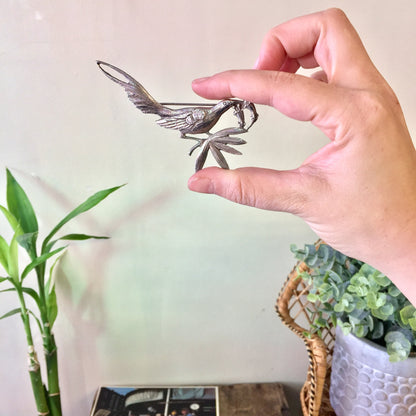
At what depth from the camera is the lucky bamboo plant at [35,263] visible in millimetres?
780

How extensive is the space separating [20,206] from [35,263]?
130 millimetres

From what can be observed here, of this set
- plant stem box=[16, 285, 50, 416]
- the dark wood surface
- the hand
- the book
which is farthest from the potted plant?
plant stem box=[16, 285, 50, 416]

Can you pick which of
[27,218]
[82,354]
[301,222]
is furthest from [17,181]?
[301,222]

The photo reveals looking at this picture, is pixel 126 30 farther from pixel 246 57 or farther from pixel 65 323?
pixel 65 323

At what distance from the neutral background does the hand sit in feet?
1.02

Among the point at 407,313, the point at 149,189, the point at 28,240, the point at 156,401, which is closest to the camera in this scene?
the point at 407,313

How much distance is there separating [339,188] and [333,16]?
0.82ft

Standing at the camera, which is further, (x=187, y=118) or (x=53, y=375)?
(x=53, y=375)

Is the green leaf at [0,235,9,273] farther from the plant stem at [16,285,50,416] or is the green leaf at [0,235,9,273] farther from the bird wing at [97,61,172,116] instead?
the bird wing at [97,61,172,116]

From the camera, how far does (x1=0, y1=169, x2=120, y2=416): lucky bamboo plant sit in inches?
30.7

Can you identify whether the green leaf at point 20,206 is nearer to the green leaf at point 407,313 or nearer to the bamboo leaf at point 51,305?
the bamboo leaf at point 51,305

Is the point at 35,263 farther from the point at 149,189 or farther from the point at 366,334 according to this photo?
the point at 366,334

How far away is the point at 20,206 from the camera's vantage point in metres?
0.81

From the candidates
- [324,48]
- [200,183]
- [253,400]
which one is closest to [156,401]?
[253,400]
